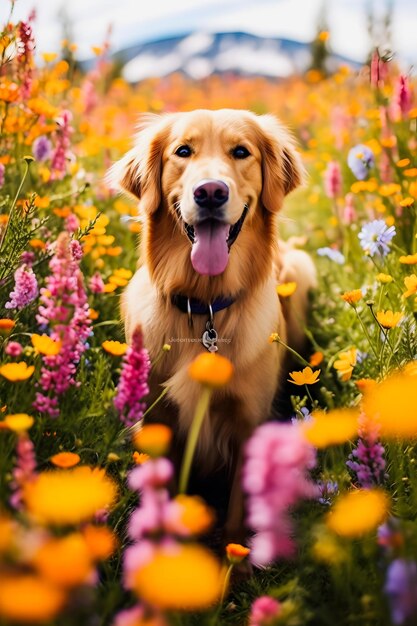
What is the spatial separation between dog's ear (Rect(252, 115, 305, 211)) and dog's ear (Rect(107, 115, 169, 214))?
472 millimetres

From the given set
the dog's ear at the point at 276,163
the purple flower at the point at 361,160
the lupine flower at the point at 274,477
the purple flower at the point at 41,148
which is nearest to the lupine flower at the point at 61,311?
the lupine flower at the point at 274,477

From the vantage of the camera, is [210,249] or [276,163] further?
[276,163]

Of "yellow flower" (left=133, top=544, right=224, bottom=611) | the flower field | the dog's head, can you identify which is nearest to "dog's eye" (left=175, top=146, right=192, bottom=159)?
the dog's head

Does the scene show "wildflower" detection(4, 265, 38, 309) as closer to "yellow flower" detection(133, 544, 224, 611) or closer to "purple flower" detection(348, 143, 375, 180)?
"yellow flower" detection(133, 544, 224, 611)

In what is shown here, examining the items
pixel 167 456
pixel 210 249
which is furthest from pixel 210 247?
pixel 167 456

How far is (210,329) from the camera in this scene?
7.85 feet

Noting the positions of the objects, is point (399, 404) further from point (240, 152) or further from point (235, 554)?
point (240, 152)

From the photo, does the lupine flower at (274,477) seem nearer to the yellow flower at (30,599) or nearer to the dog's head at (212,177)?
the yellow flower at (30,599)

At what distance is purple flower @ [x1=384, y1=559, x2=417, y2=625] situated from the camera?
3.14 ft

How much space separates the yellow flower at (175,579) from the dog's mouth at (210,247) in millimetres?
1569

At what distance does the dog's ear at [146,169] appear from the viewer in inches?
104

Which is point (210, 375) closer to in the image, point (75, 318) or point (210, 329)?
point (75, 318)

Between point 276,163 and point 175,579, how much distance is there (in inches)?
89.9

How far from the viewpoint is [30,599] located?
713mm
